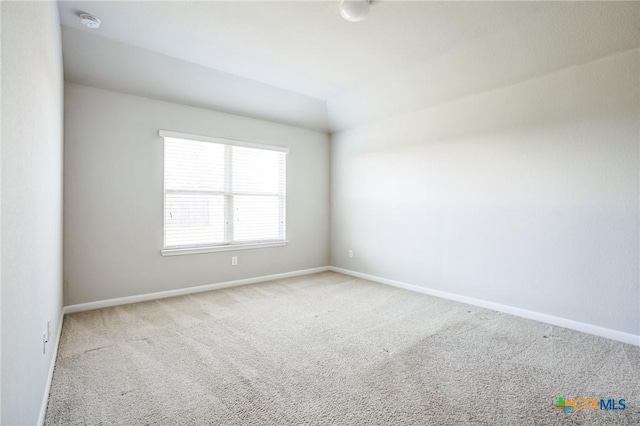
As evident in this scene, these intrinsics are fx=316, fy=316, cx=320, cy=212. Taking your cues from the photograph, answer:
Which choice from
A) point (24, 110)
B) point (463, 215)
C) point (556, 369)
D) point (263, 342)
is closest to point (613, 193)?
point (463, 215)

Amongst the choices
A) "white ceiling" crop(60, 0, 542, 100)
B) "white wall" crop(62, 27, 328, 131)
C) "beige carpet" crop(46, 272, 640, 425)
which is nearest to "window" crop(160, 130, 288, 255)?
"white wall" crop(62, 27, 328, 131)

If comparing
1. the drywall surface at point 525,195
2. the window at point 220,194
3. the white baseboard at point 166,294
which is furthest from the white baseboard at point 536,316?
the window at point 220,194

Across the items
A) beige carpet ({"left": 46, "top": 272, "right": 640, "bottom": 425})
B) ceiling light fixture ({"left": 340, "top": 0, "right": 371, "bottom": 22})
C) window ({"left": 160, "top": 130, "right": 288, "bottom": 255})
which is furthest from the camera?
window ({"left": 160, "top": 130, "right": 288, "bottom": 255})

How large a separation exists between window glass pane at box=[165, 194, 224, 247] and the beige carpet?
0.92m

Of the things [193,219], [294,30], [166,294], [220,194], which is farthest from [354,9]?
[166,294]

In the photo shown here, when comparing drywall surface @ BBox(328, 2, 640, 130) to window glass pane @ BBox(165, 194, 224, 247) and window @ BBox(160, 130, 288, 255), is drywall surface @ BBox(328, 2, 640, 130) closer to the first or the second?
window @ BBox(160, 130, 288, 255)

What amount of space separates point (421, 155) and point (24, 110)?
3887mm

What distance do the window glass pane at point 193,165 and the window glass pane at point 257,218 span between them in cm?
43

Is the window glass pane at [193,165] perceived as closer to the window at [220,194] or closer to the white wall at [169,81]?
the window at [220,194]

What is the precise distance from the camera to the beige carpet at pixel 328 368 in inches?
69.7

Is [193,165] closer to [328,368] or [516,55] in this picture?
[328,368]

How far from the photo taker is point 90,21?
8.77 feet

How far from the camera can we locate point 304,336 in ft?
9.23

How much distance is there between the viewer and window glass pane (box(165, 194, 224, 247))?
3979 mm
